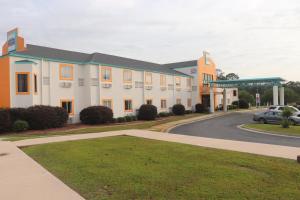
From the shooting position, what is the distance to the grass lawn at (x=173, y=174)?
549cm

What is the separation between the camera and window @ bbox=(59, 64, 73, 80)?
26.0 meters

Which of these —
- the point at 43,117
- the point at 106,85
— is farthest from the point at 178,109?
the point at 43,117

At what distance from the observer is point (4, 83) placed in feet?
74.8

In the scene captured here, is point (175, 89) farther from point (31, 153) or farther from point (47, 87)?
point (31, 153)

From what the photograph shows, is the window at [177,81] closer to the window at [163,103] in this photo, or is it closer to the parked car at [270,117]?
the window at [163,103]

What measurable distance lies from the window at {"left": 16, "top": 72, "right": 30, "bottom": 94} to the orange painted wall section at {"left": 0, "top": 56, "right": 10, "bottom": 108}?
75 cm

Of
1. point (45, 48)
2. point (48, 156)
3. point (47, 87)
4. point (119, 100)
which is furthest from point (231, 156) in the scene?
point (45, 48)

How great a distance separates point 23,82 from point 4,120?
13.2 feet

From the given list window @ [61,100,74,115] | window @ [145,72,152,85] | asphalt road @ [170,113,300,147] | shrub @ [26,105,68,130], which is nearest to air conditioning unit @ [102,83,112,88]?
window @ [61,100,74,115]

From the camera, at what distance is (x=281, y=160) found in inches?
338

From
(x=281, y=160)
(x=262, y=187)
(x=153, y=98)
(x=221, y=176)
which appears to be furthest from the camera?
(x=153, y=98)

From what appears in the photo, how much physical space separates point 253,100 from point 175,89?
144 feet

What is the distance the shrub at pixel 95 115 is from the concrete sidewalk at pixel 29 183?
1621 centimetres

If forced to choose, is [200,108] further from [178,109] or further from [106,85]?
[106,85]
